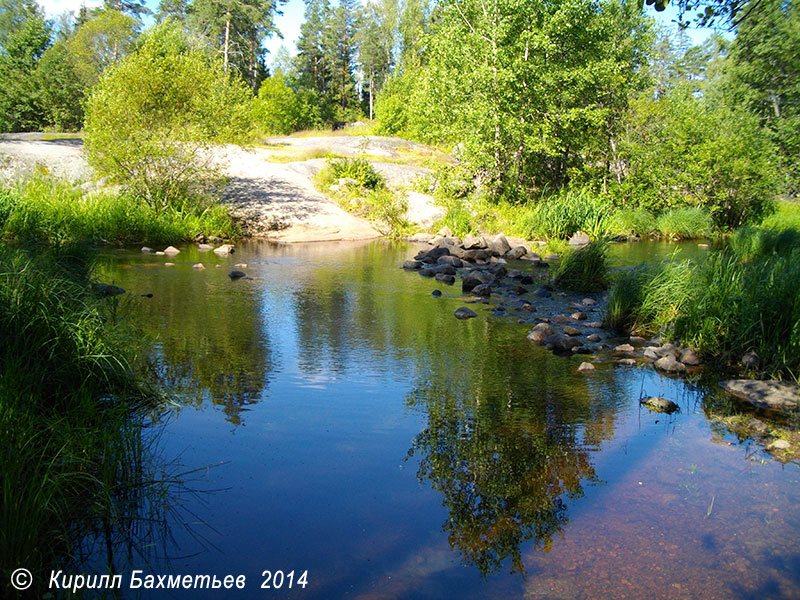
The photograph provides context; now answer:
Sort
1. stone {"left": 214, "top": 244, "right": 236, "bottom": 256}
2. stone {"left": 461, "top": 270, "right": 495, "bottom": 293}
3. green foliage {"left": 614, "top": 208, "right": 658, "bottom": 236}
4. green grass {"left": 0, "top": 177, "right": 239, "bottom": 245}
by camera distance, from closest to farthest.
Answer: stone {"left": 461, "top": 270, "right": 495, "bottom": 293} → green grass {"left": 0, "top": 177, "right": 239, "bottom": 245} → stone {"left": 214, "top": 244, "right": 236, "bottom": 256} → green foliage {"left": 614, "top": 208, "right": 658, "bottom": 236}

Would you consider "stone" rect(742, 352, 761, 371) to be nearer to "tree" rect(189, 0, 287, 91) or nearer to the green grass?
the green grass

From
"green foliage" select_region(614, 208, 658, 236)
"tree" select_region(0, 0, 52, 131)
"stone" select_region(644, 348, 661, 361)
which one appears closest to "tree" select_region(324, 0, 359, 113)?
"tree" select_region(0, 0, 52, 131)

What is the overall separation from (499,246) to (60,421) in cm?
1460

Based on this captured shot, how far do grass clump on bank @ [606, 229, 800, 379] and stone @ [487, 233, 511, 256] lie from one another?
280 inches

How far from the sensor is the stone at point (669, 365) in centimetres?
797

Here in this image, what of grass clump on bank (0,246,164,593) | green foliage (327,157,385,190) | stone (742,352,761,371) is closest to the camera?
grass clump on bank (0,246,164,593)

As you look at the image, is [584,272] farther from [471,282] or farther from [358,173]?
[358,173]

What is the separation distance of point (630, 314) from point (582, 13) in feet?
48.4

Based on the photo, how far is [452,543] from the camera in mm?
4098

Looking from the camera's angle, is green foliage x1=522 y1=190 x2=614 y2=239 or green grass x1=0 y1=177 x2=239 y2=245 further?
green foliage x1=522 y1=190 x2=614 y2=239

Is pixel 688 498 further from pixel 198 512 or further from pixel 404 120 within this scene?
pixel 404 120

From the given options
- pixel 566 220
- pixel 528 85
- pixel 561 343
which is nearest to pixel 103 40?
pixel 528 85

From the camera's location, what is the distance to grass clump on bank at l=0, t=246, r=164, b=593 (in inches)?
139

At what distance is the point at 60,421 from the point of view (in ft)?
15.0
